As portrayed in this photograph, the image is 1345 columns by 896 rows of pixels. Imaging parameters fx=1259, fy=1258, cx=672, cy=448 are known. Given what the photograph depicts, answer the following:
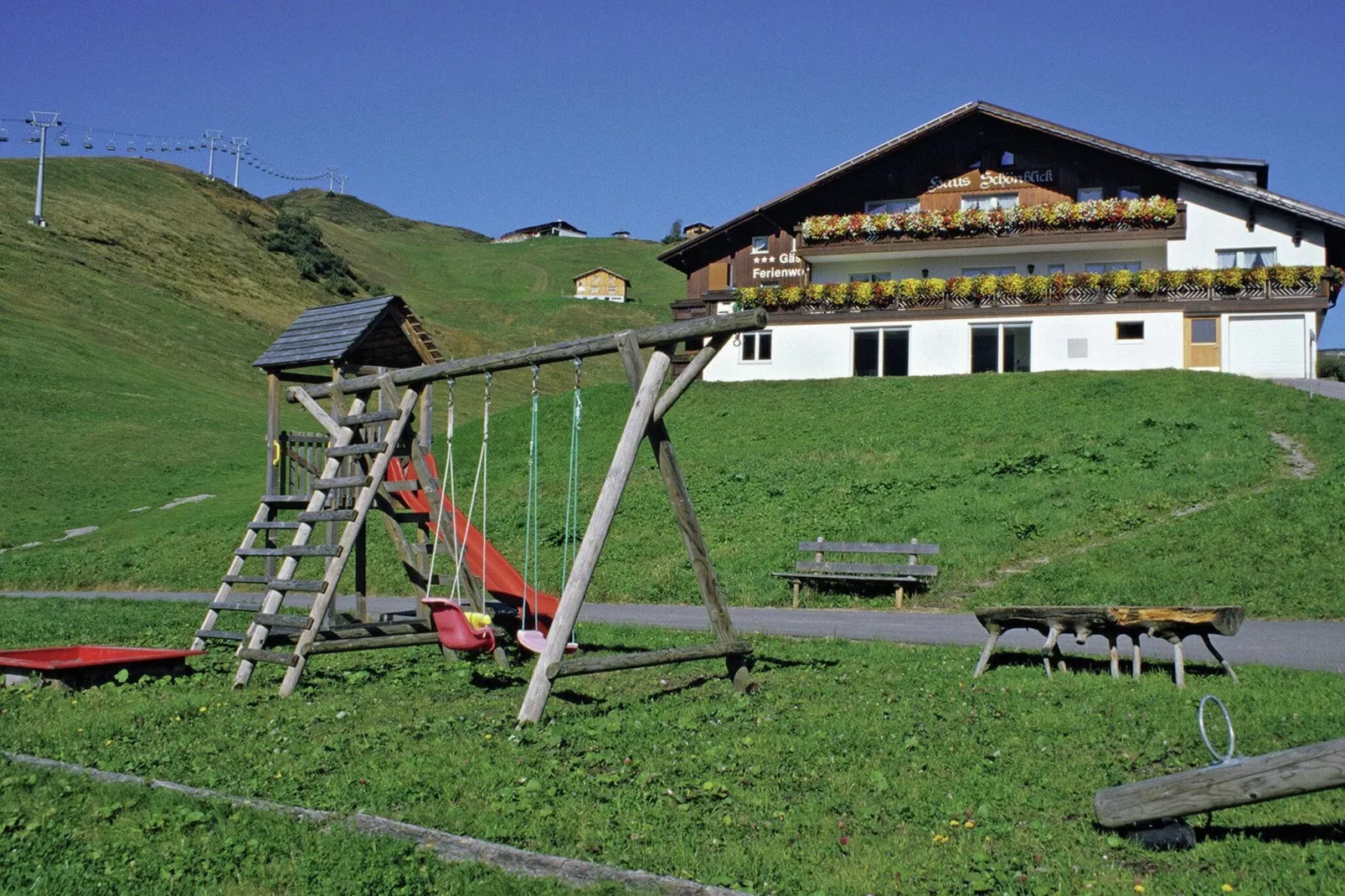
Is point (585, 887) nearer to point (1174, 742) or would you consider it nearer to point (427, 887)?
point (427, 887)

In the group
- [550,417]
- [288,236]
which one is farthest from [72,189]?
[550,417]

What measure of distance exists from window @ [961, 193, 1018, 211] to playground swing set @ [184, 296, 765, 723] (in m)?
32.3

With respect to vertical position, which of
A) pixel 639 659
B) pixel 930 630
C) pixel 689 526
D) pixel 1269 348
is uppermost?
pixel 1269 348

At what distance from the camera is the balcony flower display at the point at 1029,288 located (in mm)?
39656

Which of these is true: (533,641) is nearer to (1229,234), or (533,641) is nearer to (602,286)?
(1229,234)

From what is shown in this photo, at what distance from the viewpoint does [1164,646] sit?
45.2 feet

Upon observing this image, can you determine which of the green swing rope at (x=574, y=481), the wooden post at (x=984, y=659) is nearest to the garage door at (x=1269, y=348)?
the green swing rope at (x=574, y=481)

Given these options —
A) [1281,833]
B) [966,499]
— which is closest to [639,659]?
[1281,833]

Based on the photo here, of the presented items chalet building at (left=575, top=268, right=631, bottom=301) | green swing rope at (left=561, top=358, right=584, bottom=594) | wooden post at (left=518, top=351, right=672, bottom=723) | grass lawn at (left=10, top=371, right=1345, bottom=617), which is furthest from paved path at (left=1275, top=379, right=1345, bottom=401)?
chalet building at (left=575, top=268, right=631, bottom=301)

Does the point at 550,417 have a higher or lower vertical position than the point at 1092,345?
lower

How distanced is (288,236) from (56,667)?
3754 inches

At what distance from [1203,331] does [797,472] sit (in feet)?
64.6

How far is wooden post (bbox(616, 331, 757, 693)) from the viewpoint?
35.4 ft

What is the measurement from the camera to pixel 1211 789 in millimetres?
5703
